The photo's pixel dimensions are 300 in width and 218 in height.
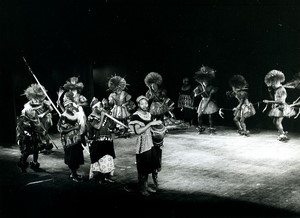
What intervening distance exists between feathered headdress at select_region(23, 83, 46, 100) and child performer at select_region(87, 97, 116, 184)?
93.3 inches

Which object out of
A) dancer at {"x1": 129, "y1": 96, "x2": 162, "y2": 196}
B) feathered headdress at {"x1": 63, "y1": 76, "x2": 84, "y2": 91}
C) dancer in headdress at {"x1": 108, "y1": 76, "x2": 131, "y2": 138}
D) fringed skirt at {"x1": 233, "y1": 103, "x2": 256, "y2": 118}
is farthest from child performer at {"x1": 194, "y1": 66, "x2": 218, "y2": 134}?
dancer at {"x1": 129, "y1": 96, "x2": 162, "y2": 196}

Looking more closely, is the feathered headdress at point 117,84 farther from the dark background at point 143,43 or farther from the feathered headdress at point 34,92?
the feathered headdress at point 34,92

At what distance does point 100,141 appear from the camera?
7.83m

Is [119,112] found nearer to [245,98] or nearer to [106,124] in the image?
[245,98]

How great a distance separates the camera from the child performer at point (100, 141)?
781 centimetres

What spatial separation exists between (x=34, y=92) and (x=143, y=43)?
7.19m

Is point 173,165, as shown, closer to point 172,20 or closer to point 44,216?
point 44,216

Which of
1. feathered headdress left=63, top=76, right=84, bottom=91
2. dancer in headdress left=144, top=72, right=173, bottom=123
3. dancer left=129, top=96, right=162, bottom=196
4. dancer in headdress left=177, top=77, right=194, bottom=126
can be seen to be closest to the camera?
dancer left=129, top=96, right=162, bottom=196

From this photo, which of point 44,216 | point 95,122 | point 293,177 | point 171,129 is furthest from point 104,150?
point 171,129

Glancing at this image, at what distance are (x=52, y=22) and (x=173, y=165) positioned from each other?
7.28 metres

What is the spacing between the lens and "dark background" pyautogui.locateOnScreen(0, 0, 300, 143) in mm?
12758

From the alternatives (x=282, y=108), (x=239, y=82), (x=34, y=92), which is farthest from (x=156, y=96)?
(x=34, y=92)

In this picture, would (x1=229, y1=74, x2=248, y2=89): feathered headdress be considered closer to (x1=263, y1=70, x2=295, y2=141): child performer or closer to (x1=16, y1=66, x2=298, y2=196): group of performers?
(x1=16, y1=66, x2=298, y2=196): group of performers

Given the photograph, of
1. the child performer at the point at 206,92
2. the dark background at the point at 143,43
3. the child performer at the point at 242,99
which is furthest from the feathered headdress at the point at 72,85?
the child performer at the point at 242,99
